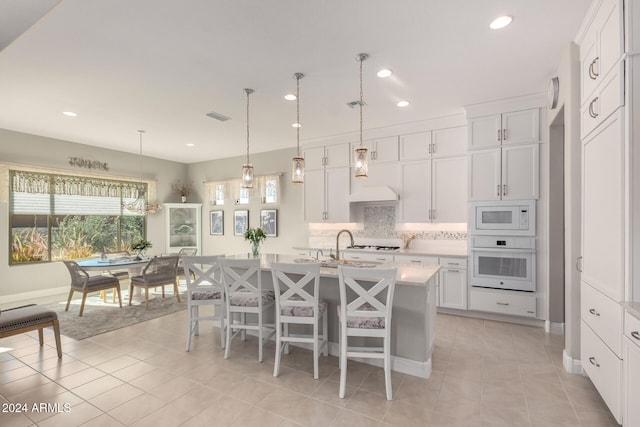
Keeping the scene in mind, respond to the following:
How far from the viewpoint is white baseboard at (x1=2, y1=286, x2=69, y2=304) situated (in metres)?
5.04

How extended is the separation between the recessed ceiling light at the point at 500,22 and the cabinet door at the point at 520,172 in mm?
2004

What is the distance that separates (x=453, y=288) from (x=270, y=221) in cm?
389

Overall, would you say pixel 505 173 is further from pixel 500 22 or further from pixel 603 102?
pixel 500 22

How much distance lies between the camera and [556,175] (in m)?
3.65

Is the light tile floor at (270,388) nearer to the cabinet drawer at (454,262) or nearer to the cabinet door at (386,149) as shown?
the cabinet drawer at (454,262)

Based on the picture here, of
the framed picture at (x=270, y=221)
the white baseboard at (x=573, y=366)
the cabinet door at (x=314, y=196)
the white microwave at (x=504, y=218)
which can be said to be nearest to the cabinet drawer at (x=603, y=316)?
the white baseboard at (x=573, y=366)

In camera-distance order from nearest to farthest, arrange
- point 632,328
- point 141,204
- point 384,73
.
→ point 632,328, point 384,73, point 141,204

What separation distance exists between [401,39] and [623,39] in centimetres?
141

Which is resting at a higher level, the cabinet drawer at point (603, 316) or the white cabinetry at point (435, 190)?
the white cabinetry at point (435, 190)

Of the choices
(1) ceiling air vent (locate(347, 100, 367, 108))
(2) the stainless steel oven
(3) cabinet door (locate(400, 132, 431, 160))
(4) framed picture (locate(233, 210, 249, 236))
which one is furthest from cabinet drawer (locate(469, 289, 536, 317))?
(4) framed picture (locate(233, 210, 249, 236))

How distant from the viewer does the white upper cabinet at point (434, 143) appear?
4.48 m

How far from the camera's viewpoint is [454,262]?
4277mm

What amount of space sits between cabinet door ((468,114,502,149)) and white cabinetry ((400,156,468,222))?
→ 1.02 ft

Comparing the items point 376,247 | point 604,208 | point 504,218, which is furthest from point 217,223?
point 604,208
